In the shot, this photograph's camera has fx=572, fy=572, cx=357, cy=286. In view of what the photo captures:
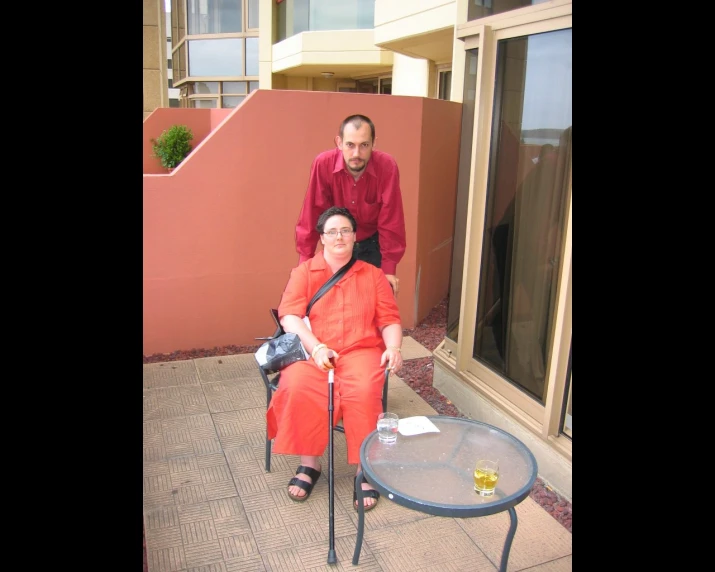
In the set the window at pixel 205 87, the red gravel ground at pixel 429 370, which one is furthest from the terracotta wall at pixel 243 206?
the window at pixel 205 87

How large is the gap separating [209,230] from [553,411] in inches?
124

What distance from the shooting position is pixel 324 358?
2.88 m

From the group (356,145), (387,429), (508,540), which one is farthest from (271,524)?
(356,145)

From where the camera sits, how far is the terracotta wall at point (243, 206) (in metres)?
4.78

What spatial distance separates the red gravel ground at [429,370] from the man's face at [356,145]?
1.83 m

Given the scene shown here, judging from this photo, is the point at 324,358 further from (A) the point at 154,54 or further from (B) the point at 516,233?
(A) the point at 154,54

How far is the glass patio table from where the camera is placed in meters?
2.16

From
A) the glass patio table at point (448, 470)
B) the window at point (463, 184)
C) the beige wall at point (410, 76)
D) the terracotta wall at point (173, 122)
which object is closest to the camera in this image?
the glass patio table at point (448, 470)

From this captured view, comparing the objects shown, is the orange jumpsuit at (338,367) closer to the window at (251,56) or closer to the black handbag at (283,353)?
the black handbag at (283,353)

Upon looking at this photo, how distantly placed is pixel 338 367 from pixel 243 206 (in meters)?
2.36

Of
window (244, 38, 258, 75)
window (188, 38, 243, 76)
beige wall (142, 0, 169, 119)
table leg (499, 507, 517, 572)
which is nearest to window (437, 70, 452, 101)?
beige wall (142, 0, 169, 119)
